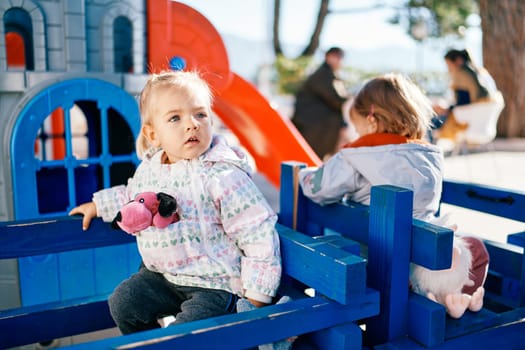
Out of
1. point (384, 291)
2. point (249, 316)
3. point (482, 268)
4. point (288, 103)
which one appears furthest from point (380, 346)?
point (288, 103)

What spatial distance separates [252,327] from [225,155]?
0.59 metres

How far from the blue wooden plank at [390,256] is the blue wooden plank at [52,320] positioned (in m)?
0.94

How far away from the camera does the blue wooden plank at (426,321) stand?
142 centimetres

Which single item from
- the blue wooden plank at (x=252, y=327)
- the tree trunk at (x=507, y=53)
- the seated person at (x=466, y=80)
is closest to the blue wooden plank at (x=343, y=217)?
the blue wooden plank at (x=252, y=327)

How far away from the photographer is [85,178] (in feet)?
8.61

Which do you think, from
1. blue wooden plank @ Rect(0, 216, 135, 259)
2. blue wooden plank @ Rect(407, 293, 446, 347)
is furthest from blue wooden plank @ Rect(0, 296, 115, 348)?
blue wooden plank @ Rect(407, 293, 446, 347)

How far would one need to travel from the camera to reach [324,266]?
1.35 m

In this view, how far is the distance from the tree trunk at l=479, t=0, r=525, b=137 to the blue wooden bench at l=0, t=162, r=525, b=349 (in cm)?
790

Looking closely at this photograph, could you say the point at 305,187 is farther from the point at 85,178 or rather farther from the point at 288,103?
the point at 288,103

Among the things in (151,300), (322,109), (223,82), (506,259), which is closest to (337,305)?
(151,300)

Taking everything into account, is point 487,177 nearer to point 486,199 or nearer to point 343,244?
point 486,199

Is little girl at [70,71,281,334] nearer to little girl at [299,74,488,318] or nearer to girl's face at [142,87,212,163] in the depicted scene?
girl's face at [142,87,212,163]

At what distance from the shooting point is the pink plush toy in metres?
1.50

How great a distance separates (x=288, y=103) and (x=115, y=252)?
42.5 feet
